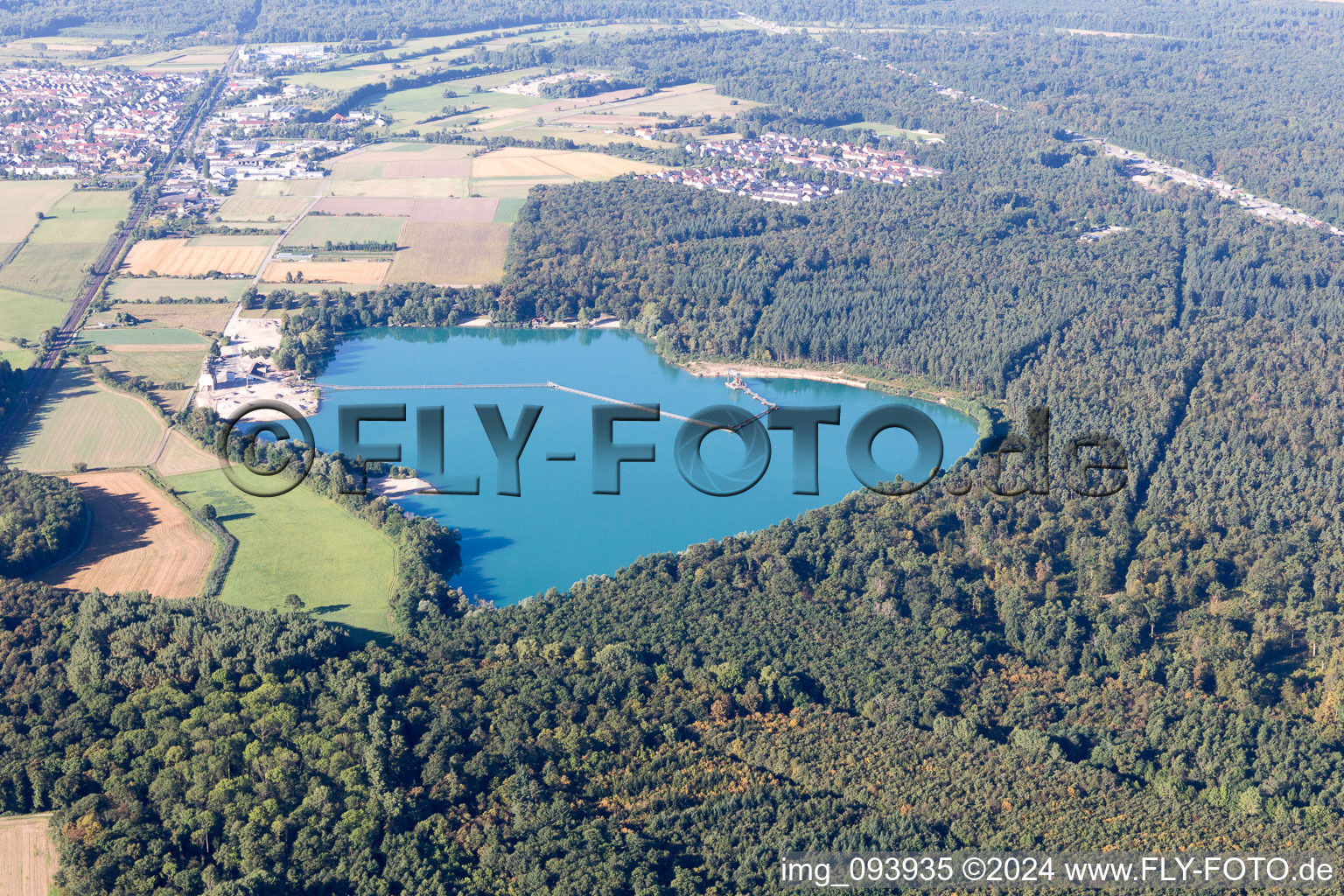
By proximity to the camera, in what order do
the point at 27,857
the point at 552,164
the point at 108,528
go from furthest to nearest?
the point at 552,164, the point at 108,528, the point at 27,857

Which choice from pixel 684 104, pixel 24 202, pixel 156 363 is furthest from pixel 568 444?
pixel 684 104

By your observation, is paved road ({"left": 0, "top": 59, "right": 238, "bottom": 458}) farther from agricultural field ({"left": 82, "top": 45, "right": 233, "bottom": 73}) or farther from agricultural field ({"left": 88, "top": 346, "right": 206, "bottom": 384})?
agricultural field ({"left": 82, "top": 45, "right": 233, "bottom": 73})

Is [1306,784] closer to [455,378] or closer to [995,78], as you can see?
[455,378]

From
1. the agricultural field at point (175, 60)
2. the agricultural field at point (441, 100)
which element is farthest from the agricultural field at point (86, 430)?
the agricultural field at point (175, 60)

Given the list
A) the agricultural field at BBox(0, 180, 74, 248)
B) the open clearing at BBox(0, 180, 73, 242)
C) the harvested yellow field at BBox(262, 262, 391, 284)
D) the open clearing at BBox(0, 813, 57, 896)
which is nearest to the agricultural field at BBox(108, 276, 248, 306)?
the harvested yellow field at BBox(262, 262, 391, 284)

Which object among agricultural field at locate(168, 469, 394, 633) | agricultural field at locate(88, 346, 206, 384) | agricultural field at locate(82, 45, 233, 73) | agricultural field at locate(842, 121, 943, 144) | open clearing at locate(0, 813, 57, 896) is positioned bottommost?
open clearing at locate(0, 813, 57, 896)

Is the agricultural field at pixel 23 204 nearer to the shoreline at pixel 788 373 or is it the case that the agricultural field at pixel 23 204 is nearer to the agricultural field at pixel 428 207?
the agricultural field at pixel 428 207

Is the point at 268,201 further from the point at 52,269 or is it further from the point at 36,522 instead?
the point at 36,522
